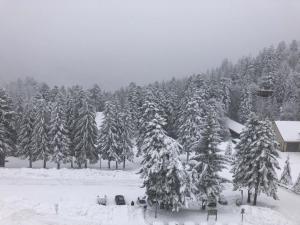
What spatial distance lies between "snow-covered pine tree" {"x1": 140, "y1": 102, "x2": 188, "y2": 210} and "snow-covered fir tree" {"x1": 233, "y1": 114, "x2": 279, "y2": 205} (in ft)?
27.5

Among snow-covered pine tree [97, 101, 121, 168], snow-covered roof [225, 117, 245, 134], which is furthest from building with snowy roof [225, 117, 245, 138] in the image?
snow-covered pine tree [97, 101, 121, 168]

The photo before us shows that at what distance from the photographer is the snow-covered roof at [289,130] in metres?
71.4

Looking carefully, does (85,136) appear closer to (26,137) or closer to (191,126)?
(26,137)

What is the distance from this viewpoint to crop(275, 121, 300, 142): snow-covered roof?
Answer: 71375mm

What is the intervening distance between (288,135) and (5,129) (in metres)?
51.6

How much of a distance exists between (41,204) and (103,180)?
1222cm

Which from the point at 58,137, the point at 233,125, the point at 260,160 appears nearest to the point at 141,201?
the point at 260,160

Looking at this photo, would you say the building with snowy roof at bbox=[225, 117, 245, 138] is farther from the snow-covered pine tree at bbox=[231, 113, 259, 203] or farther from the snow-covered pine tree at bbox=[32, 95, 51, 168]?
the snow-covered pine tree at bbox=[32, 95, 51, 168]

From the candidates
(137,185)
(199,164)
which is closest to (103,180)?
(137,185)

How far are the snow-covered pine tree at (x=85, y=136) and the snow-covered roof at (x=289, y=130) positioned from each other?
3777 centimetres

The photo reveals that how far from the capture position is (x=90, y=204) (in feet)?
118

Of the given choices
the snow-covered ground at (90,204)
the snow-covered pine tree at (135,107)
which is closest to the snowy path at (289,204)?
the snow-covered ground at (90,204)

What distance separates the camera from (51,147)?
183 feet

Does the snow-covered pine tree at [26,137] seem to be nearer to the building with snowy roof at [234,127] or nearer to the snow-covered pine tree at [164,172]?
the snow-covered pine tree at [164,172]
